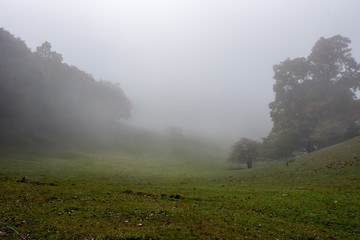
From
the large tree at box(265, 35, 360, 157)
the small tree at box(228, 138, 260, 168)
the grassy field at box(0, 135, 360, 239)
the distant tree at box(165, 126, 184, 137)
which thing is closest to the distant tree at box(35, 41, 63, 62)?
the distant tree at box(165, 126, 184, 137)

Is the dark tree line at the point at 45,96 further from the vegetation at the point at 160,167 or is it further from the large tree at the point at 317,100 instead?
the large tree at the point at 317,100

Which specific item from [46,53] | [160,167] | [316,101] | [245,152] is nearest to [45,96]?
[46,53]

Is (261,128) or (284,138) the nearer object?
(284,138)

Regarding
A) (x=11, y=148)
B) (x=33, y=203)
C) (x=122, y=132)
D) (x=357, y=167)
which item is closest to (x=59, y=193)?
(x=33, y=203)

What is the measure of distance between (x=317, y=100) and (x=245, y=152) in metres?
25.5

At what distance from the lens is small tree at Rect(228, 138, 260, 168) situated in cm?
5528

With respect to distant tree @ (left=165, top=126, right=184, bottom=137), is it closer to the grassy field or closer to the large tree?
the large tree

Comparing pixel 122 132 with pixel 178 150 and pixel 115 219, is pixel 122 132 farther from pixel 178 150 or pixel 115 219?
pixel 115 219

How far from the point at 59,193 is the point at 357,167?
36.1 metres

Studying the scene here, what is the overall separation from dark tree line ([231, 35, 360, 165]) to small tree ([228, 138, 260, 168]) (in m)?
2.92

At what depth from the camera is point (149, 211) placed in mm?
13820

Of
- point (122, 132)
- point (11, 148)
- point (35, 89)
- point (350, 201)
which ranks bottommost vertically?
point (350, 201)

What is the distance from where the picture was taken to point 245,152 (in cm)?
5584

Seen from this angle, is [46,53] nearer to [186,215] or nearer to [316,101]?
[186,215]
